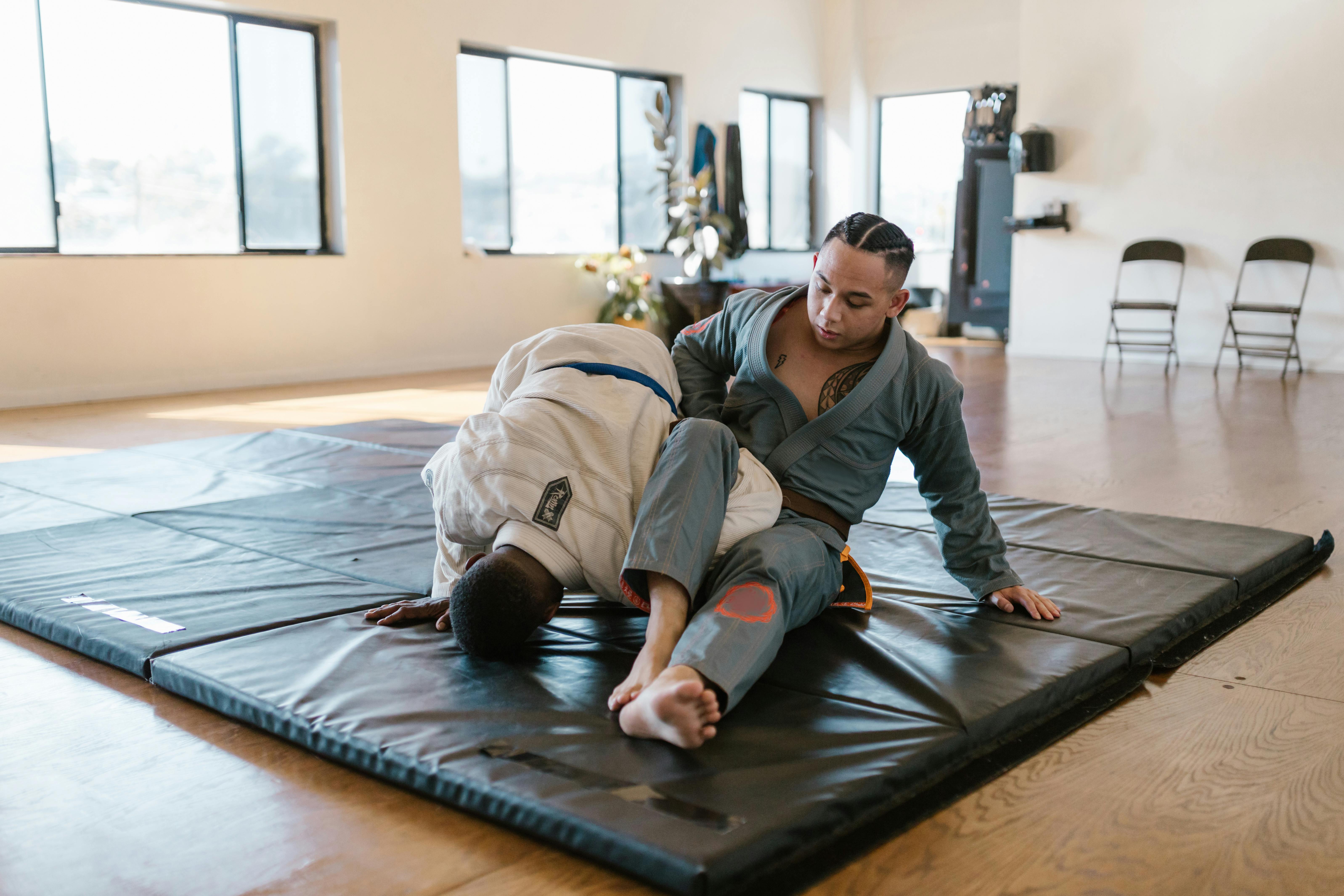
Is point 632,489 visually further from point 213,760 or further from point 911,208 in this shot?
point 911,208

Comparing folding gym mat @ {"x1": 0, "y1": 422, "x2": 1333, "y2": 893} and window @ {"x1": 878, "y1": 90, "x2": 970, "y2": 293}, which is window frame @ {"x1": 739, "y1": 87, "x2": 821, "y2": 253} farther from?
folding gym mat @ {"x1": 0, "y1": 422, "x2": 1333, "y2": 893}

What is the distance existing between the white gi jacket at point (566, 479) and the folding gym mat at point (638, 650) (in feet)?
0.59

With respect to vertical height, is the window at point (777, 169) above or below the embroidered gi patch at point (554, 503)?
above

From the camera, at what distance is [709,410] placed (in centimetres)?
225

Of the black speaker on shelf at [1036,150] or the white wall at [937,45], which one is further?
the white wall at [937,45]

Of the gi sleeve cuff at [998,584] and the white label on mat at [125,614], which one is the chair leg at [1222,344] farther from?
the white label on mat at [125,614]

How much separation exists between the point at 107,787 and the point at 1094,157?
7761mm

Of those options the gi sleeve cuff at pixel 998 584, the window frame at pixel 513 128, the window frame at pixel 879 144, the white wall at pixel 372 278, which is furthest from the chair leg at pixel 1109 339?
the gi sleeve cuff at pixel 998 584

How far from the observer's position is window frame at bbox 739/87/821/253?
9938mm

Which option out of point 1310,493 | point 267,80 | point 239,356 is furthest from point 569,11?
point 1310,493

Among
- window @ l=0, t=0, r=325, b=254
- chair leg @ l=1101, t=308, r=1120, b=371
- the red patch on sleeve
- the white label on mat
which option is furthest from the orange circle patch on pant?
chair leg @ l=1101, t=308, r=1120, b=371

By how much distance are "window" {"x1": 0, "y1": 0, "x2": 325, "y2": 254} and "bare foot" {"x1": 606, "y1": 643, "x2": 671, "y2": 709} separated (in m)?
5.39

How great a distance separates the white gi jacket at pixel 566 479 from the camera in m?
1.78

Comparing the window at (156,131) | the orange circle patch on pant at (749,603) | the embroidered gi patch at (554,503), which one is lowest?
the orange circle patch on pant at (749,603)
